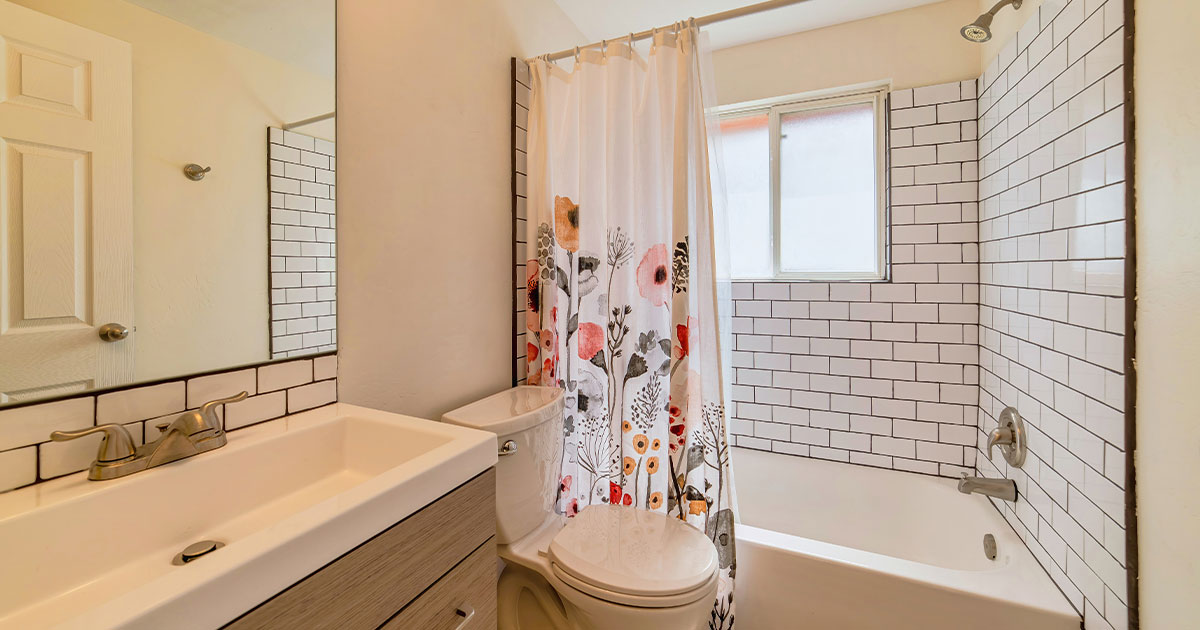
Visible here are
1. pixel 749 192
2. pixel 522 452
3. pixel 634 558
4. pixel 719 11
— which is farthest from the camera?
pixel 749 192

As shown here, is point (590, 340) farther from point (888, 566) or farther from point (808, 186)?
point (808, 186)

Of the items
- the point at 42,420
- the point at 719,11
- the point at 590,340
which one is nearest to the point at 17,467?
the point at 42,420

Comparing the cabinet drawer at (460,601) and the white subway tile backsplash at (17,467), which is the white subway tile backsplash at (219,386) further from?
the cabinet drawer at (460,601)

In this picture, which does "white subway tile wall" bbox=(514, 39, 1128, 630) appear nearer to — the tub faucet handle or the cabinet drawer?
the tub faucet handle

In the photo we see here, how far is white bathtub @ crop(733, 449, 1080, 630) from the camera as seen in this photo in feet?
4.38

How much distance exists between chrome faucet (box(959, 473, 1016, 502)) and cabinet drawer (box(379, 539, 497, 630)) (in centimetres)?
168

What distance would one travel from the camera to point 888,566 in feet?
4.74

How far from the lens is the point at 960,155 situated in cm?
211

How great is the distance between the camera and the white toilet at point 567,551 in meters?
1.20

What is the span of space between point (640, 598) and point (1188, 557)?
1.10 m

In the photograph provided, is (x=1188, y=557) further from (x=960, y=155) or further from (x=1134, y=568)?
(x=960, y=155)

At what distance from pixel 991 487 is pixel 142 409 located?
7.90ft

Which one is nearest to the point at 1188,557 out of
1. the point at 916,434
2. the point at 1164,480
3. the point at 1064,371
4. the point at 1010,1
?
the point at 1164,480

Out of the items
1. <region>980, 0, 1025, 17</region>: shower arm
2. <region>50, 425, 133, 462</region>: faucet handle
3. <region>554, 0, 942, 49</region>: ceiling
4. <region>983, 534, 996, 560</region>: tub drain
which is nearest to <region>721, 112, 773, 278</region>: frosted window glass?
<region>554, 0, 942, 49</region>: ceiling
